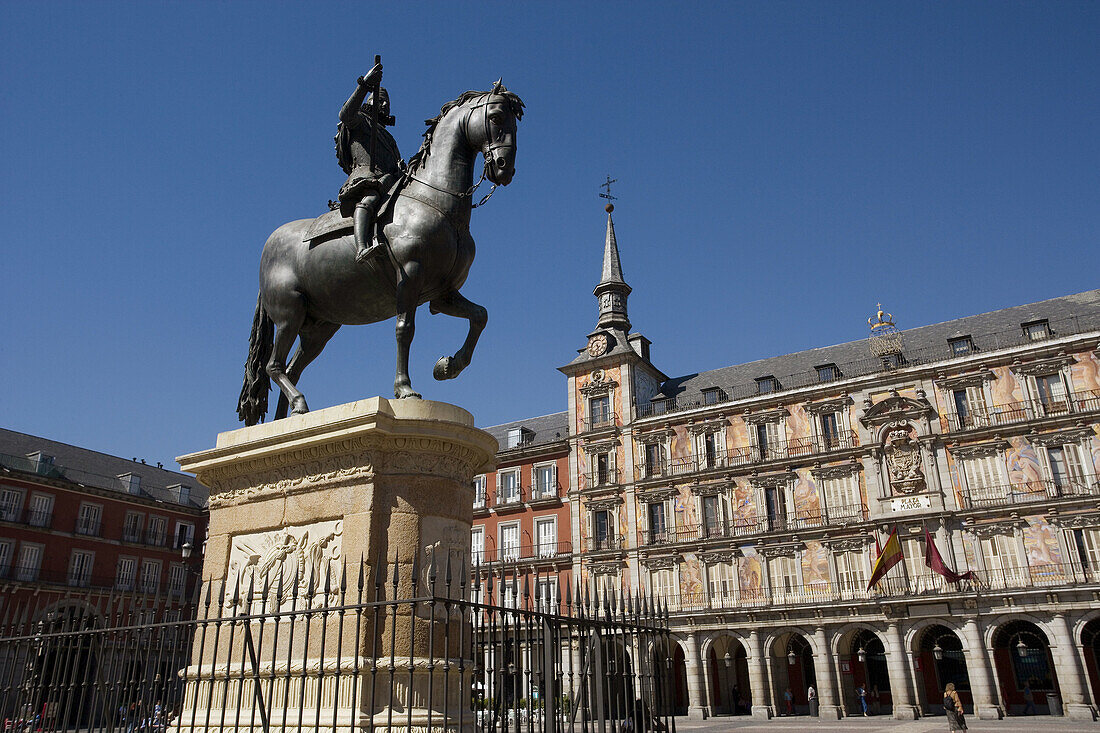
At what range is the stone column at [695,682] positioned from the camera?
120 ft

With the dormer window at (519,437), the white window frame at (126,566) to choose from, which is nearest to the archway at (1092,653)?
the dormer window at (519,437)

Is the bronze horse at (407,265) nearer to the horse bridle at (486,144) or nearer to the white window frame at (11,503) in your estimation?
the horse bridle at (486,144)

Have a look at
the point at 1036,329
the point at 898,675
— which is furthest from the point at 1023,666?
the point at 1036,329

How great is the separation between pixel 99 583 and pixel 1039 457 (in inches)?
1736

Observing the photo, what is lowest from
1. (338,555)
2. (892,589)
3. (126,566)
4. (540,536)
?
(338,555)

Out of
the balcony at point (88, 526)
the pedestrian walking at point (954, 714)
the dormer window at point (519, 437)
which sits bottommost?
the pedestrian walking at point (954, 714)

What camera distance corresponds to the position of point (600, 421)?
4384 centimetres

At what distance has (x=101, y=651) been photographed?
17.4 feet

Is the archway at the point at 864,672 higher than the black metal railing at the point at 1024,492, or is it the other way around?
the black metal railing at the point at 1024,492

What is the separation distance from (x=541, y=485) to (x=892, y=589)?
721 inches

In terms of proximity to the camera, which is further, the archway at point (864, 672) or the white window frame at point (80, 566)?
the white window frame at point (80, 566)

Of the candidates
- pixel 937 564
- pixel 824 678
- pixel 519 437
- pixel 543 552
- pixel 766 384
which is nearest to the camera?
pixel 937 564

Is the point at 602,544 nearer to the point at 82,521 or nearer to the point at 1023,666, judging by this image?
the point at 1023,666

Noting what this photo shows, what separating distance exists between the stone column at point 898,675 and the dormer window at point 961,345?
12581 mm
